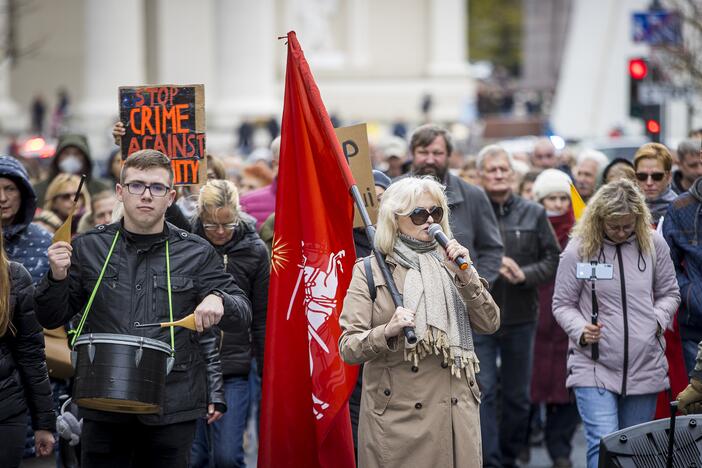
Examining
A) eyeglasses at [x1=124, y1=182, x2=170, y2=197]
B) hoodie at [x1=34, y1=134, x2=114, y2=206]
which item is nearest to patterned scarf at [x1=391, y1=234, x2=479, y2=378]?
eyeglasses at [x1=124, y1=182, x2=170, y2=197]

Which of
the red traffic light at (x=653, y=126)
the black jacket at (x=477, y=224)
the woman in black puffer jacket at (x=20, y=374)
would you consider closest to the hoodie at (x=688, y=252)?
the black jacket at (x=477, y=224)

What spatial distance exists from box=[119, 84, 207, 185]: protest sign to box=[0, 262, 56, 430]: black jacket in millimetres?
1761

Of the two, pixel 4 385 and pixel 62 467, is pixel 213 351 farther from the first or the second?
pixel 62 467

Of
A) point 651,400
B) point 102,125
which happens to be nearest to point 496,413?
point 651,400

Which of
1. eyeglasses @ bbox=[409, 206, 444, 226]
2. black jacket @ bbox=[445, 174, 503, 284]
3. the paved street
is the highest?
eyeglasses @ bbox=[409, 206, 444, 226]

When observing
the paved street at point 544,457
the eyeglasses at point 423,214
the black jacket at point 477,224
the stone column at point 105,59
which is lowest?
the paved street at point 544,457

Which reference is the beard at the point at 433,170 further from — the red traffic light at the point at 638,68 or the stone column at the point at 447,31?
the stone column at the point at 447,31

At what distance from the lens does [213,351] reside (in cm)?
695

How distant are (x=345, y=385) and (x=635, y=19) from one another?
13326 millimetres

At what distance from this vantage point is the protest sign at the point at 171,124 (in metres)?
8.25

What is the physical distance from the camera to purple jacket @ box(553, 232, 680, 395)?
25.9 feet

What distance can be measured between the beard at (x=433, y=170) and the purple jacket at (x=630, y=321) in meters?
1.43

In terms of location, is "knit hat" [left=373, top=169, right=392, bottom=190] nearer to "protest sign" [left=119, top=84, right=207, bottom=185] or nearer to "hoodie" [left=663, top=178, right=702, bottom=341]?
"protest sign" [left=119, top=84, right=207, bottom=185]

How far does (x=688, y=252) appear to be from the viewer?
8273 millimetres
